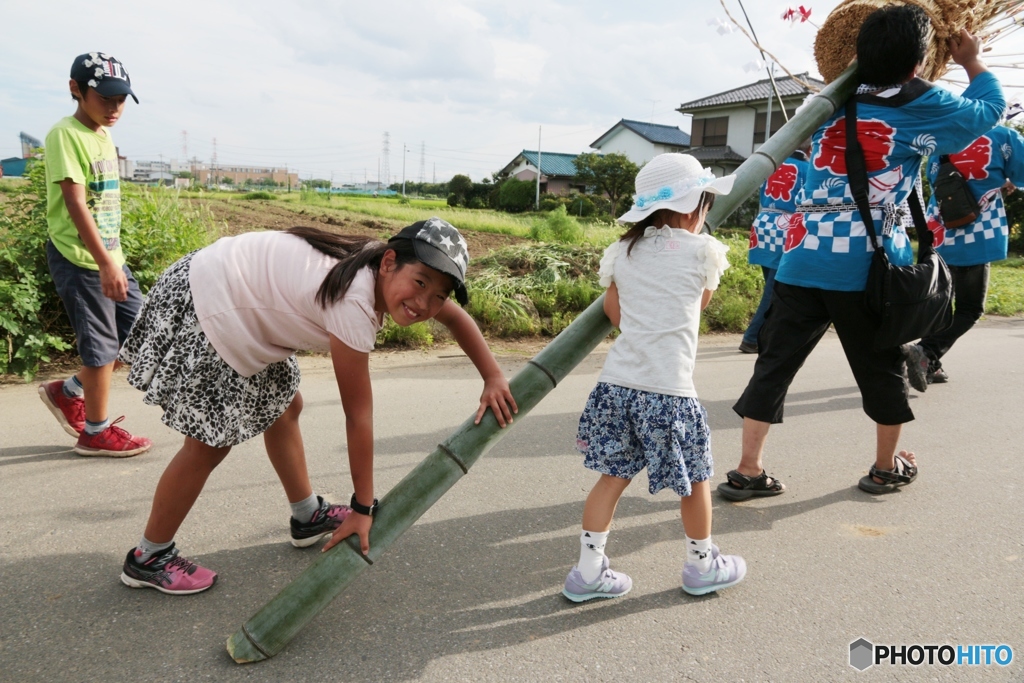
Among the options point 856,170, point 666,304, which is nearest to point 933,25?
point 856,170

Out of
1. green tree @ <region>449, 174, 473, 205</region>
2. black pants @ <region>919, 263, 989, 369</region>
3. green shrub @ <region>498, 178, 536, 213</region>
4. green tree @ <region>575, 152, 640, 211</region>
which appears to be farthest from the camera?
green tree @ <region>449, 174, 473, 205</region>

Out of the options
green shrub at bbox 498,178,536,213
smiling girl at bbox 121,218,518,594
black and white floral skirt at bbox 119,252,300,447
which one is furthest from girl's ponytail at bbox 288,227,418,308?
green shrub at bbox 498,178,536,213

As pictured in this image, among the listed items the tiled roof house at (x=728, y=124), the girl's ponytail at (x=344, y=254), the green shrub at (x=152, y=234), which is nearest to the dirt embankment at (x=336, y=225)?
the green shrub at (x=152, y=234)

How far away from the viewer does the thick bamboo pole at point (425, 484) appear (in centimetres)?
210

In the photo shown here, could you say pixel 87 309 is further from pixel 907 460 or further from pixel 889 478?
pixel 907 460

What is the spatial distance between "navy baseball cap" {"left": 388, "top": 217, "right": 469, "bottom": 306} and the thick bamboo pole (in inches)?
16.2

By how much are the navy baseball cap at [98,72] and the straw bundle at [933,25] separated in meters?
3.14

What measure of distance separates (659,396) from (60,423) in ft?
10.0

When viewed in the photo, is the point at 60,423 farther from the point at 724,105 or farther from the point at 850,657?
the point at 724,105

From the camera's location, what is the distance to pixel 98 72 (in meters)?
3.22

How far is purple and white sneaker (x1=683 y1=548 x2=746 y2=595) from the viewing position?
8.16ft

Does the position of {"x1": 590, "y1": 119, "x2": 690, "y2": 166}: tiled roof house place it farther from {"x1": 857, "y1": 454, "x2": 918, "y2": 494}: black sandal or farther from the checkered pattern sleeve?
{"x1": 857, "y1": 454, "x2": 918, "y2": 494}: black sandal

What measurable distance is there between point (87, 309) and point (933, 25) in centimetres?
387

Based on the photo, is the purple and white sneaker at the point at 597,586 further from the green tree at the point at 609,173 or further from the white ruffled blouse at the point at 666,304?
the green tree at the point at 609,173
